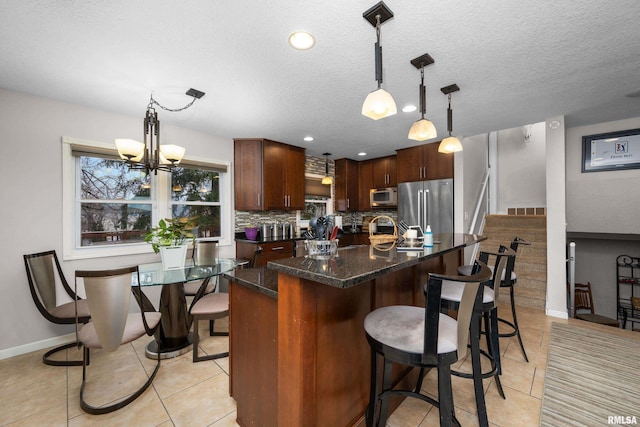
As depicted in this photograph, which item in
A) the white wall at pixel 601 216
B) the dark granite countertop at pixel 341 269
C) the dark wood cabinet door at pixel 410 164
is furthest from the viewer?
the dark wood cabinet door at pixel 410 164

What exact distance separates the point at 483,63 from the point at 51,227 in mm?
4394

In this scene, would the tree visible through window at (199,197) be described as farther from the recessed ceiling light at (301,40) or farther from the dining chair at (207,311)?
the recessed ceiling light at (301,40)

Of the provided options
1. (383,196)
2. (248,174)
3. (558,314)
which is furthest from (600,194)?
(248,174)

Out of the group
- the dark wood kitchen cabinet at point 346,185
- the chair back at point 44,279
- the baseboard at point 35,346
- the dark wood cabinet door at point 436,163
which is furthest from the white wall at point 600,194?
the baseboard at point 35,346

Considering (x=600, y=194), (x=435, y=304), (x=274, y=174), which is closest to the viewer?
(x=435, y=304)

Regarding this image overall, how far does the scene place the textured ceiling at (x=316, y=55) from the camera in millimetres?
1570

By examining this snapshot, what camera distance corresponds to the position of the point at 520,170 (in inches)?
219

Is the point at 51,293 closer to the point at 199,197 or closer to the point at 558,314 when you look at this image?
the point at 199,197

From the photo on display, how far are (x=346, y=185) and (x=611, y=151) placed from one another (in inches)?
164

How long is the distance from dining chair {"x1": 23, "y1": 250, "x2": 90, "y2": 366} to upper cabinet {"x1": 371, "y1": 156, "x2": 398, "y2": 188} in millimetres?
4925

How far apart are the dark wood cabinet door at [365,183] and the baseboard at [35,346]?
197 inches

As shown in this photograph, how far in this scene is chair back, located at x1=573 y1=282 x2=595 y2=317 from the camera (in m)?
4.04

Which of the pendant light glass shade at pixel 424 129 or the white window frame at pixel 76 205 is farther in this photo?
the white window frame at pixel 76 205

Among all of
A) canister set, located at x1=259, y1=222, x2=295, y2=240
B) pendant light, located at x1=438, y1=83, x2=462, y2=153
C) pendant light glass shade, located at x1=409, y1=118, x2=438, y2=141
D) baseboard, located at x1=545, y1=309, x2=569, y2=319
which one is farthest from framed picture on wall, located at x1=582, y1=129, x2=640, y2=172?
canister set, located at x1=259, y1=222, x2=295, y2=240
